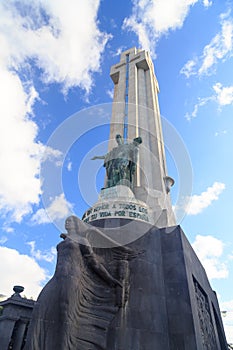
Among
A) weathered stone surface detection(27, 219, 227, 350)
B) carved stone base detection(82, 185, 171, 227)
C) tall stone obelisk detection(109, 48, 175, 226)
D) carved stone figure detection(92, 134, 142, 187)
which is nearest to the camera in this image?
weathered stone surface detection(27, 219, 227, 350)

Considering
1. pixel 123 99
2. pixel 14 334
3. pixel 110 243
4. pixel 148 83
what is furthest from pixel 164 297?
pixel 148 83

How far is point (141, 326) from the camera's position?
597 cm

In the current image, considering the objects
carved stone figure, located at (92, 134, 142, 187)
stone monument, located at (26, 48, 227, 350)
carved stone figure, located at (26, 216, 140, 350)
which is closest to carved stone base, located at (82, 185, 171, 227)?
stone monument, located at (26, 48, 227, 350)

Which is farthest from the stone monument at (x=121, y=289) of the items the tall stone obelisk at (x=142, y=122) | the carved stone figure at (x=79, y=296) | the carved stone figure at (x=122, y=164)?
the tall stone obelisk at (x=142, y=122)

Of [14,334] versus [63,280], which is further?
[14,334]

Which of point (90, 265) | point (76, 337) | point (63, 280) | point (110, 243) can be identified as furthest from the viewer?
point (110, 243)

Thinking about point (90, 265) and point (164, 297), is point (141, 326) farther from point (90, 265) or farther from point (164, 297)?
point (90, 265)

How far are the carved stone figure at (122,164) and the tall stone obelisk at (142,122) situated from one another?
1765 mm

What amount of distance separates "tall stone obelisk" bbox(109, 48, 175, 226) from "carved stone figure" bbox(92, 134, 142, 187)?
177 centimetres

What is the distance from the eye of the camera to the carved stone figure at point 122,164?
1043 cm

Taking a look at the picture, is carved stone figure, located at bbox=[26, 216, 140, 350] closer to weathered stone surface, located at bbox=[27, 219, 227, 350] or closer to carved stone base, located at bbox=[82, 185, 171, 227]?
weathered stone surface, located at bbox=[27, 219, 227, 350]

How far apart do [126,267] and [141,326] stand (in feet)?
4.48

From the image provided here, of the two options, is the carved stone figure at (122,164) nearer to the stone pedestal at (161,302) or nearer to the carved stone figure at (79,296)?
the stone pedestal at (161,302)

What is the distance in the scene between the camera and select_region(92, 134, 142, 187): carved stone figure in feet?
34.2
